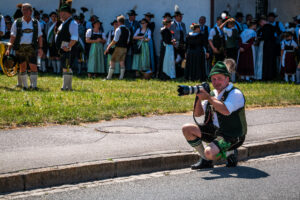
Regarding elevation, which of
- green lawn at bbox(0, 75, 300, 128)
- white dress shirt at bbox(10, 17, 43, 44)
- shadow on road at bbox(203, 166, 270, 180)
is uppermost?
white dress shirt at bbox(10, 17, 43, 44)

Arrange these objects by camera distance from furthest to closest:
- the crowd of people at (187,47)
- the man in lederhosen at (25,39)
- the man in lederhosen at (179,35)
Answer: the man in lederhosen at (179,35), the crowd of people at (187,47), the man in lederhosen at (25,39)

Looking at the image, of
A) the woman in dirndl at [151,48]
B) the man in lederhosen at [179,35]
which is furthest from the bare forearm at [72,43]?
the woman in dirndl at [151,48]

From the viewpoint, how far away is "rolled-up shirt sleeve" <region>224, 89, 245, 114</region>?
Answer: 616 centimetres

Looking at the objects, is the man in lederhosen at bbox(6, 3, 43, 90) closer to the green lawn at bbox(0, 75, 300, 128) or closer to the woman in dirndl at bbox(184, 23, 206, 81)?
the green lawn at bbox(0, 75, 300, 128)

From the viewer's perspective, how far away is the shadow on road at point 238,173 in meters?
6.30

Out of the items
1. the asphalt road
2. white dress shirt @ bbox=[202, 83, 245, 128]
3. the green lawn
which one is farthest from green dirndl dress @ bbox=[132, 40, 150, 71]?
white dress shirt @ bbox=[202, 83, 245, 128]

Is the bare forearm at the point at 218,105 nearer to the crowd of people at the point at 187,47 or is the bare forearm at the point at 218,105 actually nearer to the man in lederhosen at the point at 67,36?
the man in lederhosen at the point at 67,36

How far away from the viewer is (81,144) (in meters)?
7.30

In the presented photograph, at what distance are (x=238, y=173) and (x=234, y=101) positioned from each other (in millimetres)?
901

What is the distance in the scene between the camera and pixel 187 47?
1736 centimetres

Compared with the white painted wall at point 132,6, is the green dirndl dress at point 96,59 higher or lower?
lower

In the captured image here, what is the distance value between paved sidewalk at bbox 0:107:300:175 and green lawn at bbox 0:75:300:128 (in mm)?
503

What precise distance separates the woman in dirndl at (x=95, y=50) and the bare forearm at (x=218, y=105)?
41.3 ft

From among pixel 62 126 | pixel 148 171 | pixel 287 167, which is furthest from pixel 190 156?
pixel 62 126
